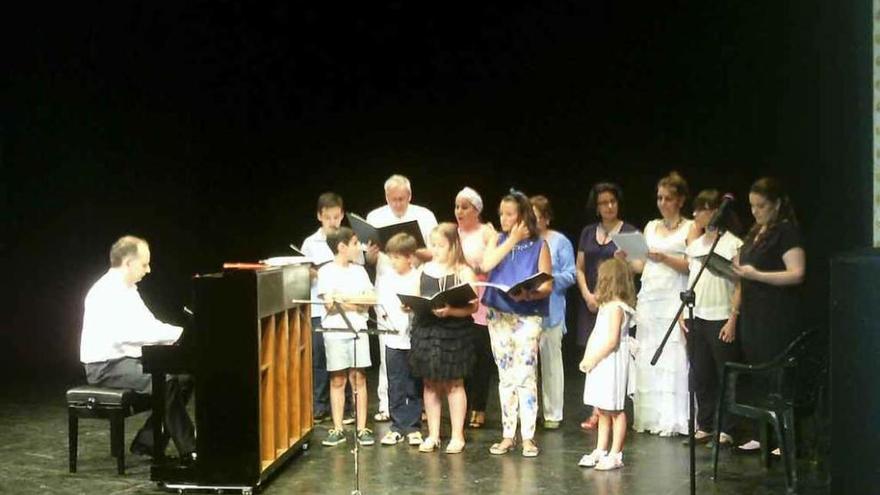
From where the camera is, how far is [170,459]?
217 inches

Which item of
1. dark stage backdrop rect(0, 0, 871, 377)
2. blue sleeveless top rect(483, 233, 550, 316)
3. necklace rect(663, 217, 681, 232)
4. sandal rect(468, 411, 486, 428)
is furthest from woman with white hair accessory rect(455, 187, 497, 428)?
dark stage backdrop rect(0, 0, 871, 377)

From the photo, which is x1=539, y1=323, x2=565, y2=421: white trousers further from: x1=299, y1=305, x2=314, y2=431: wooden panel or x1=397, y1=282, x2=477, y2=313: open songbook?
x1=299, y1=305, x2=314, y2=431: wooden panel

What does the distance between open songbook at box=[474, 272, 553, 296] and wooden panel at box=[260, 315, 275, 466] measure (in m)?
1.03

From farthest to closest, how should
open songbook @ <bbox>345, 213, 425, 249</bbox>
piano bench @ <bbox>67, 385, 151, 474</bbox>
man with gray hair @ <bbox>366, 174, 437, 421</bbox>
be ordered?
man with gray hair @ <bbox>366, 174, 437, 421</bbox>, open songbook @ <bbox>345, 213, 425, 249</bbox>, piano bench @ <bbox>67, 385, 151, 474</bbox>

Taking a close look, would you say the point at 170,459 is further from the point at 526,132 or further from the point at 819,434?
the point at 526,132

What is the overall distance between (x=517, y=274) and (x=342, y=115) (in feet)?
11.5

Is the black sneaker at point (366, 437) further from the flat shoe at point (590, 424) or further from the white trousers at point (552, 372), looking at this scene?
the flat shoe at point (590, 424)

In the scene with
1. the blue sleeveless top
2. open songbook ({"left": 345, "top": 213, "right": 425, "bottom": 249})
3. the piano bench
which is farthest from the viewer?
open songbook ({"left": 345, "top": 213, "right": 425, "bottom": 249})

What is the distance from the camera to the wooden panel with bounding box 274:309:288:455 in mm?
5676

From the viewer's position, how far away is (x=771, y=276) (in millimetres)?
5809

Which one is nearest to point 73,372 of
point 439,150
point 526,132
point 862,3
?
point 439,150

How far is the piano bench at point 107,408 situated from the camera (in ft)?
18.7

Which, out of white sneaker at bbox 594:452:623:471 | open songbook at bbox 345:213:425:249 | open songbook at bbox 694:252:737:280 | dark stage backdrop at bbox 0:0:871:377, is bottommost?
white sneaker at bbox 594:452:623:471

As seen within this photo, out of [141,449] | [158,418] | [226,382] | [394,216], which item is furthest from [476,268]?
[141,449]
